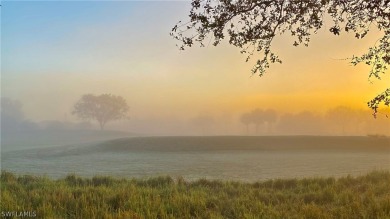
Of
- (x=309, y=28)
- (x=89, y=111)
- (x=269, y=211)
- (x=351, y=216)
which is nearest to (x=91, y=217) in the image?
(x=269, y=211)

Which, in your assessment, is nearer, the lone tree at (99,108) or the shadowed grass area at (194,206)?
the shadowed grass area at (194,206)

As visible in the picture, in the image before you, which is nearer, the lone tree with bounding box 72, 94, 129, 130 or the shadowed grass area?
the shadowed grass area

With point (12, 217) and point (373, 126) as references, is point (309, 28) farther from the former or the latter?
point (373, 126)

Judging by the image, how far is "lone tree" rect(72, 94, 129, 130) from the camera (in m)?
163

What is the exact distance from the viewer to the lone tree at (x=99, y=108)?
534 feet

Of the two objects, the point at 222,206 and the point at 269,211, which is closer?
the point at 269,211

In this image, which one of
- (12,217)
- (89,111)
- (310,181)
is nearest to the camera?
(12,217)

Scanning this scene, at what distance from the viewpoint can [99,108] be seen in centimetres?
16350

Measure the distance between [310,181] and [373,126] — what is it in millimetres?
197953

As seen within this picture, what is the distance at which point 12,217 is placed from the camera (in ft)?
36.3

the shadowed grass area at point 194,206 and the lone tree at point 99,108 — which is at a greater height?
the lone tree at point 99,108

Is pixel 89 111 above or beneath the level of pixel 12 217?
above

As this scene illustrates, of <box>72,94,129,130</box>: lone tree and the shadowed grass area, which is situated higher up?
<box>72,94,129,130</box>: lone tree

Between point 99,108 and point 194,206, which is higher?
point 99,108
